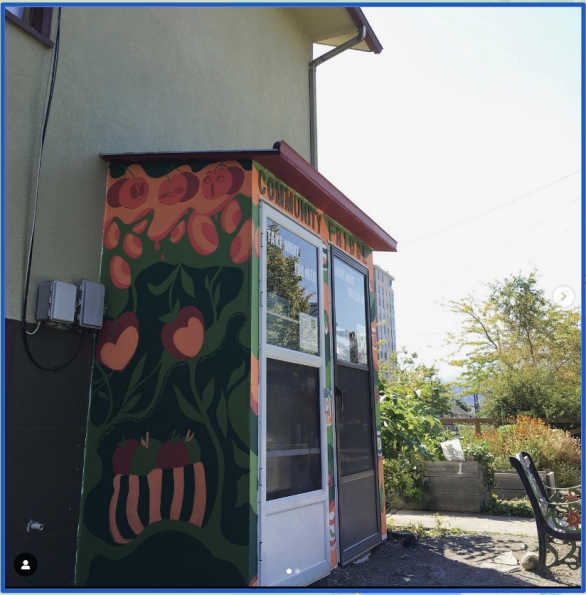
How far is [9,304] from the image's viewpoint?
11.3 ft

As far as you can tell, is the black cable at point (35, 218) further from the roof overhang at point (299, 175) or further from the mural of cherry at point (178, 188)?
the mural of cherry at point (178, 188)

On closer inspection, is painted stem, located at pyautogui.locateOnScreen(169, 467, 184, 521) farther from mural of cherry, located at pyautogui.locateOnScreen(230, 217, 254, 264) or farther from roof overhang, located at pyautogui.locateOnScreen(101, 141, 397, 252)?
roof overhang, located at pyautogui.locateOnScreen(101, 141, 397, 252)

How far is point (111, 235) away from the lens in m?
4.21

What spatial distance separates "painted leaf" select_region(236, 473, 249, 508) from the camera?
3.48m

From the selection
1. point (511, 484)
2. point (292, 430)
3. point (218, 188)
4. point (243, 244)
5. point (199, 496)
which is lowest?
point (511, 484)

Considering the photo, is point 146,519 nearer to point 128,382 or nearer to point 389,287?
point 128,382

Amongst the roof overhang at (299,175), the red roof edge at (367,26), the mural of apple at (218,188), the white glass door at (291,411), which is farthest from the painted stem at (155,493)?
the red roof edge at (367,26)

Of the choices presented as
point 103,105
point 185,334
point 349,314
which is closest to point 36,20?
point 103,105

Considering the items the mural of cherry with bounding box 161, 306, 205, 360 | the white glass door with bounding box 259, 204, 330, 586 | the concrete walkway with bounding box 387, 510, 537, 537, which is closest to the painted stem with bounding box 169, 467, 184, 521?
the white glass door with bounding box 259, 204, 330, 586

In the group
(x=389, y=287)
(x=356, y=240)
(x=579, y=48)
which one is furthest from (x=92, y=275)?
(x=389, y=287)

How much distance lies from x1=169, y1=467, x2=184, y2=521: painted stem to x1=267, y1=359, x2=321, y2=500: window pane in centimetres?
59

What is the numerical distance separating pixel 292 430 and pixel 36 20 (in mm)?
3491

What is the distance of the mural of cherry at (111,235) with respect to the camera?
420 centimetres

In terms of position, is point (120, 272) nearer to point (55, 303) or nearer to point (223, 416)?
point (55, 303)
